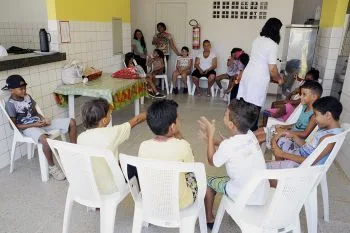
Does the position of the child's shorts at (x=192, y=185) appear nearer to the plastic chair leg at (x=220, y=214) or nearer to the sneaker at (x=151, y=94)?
the plastic chair leg at (x=220, y=214)

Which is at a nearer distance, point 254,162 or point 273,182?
point 254,162

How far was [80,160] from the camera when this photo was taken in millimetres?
1408

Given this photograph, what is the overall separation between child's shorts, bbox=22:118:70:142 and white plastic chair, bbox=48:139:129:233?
985 mm

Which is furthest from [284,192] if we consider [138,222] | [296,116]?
[296,116]

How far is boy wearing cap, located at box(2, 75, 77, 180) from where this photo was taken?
2.35m

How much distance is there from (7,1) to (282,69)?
14.3ft

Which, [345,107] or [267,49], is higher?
[267,49]

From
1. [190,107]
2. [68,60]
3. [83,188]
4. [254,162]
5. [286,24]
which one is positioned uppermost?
[286,24]

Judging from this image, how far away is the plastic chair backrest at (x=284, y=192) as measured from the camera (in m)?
1.21

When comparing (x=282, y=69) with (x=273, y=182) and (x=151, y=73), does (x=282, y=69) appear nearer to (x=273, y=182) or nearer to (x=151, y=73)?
(x=151, y=73)

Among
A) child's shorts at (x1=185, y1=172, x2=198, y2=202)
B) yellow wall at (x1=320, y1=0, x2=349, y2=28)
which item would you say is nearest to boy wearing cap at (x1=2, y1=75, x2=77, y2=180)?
child's shorts at (x1=185, y1=172, x2=198, y2=202)

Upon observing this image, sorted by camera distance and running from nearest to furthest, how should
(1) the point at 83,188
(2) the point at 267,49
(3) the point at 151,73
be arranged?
(1) the point at 83,188 < (2) the point at 267,49 < (3) the point at 151,73

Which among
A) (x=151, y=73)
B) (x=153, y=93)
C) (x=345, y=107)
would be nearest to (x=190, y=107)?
(x=153, y=93)

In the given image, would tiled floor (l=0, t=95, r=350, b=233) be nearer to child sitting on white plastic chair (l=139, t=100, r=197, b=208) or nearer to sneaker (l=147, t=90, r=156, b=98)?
child sitting on white plastic chair (l=139, t=100, r=197, b=208)
